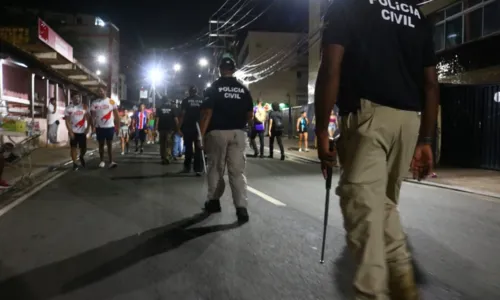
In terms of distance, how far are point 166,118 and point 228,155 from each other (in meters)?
8.48

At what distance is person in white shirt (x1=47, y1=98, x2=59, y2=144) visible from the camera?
20.1m

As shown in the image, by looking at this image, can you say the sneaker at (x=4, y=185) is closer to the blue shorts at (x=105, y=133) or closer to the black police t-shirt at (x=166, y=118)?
the blue shorts at (x=105, y=133)

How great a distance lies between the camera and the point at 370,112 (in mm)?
2404

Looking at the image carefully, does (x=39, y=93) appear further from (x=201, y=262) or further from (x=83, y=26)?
(x=83, y=26)

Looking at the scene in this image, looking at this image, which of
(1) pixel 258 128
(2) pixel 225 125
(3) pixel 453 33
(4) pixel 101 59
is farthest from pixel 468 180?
(4) pixel 101 59

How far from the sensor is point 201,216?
6.24 metres

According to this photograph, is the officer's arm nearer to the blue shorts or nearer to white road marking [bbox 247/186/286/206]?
white road marking [bbox 247/186/286/206]

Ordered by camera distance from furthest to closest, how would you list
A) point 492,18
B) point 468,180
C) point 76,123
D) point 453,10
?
point 453,10, point 492,18, point 76,123, point 468,180

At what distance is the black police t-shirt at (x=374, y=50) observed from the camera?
2.41 meters

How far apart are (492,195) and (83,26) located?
6501 centimetres

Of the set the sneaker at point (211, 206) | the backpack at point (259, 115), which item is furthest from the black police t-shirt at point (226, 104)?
the backpack at point (259, 115)

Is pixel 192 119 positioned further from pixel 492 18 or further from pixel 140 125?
pixel 492 18

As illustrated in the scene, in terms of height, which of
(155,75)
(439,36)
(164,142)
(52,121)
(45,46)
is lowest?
(164,142)

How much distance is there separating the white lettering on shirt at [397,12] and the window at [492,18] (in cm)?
1303
